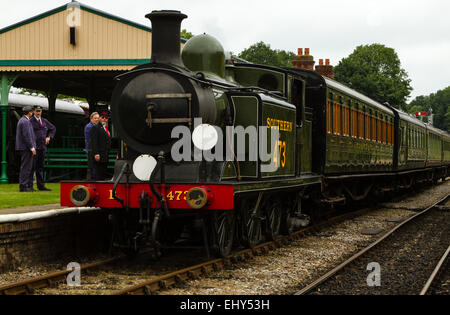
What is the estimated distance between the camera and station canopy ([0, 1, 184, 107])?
15.6 m

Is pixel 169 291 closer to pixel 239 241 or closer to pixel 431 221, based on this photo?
pixel 239 241

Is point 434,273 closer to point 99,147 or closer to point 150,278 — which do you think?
point 150,278

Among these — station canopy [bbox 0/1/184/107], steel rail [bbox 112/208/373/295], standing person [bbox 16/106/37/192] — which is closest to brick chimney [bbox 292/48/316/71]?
station canopy [bbox 0/1/184/107]

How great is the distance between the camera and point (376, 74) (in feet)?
211

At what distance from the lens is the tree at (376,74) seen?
6259 cm

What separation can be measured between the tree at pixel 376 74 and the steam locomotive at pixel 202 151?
5406cm

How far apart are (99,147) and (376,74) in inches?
2310

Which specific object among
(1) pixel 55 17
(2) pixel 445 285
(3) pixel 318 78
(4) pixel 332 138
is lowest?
(2) pixel 445 285

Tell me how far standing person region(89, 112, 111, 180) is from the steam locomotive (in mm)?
1312

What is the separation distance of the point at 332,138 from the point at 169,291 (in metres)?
6.58

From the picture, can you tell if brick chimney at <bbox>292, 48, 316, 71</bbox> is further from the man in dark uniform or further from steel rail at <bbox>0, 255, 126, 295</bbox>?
steel rail at <bbox>0, 255, 126, 295</bbox>

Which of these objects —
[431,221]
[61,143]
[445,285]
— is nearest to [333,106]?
[431,221]

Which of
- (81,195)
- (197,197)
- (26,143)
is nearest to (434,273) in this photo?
(197,197)

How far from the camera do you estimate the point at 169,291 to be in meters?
6.38
